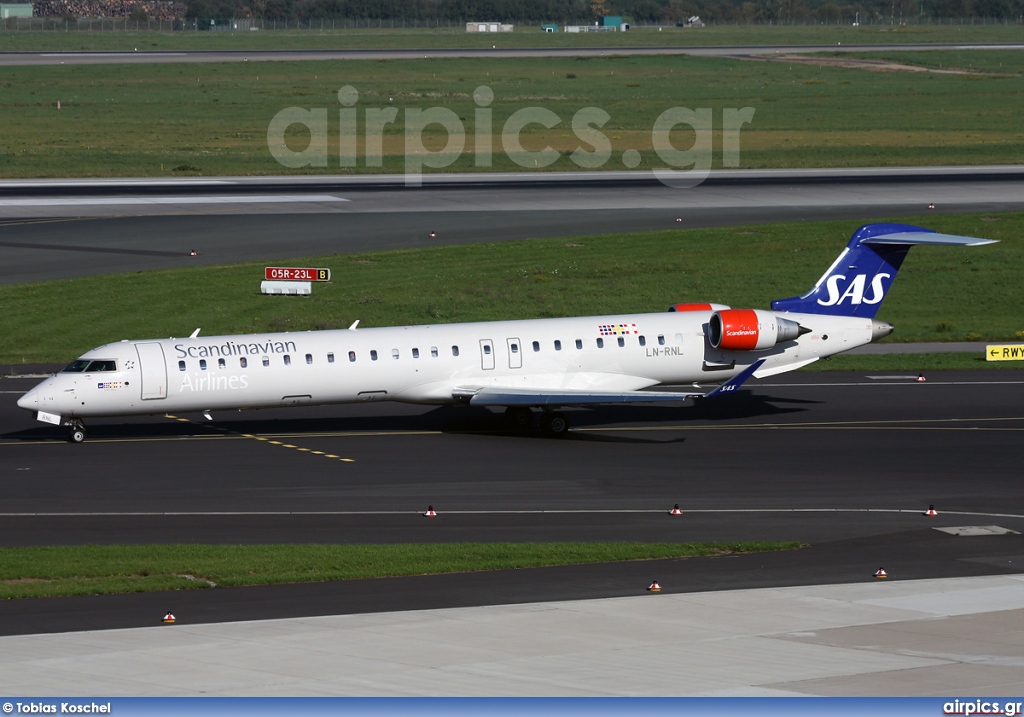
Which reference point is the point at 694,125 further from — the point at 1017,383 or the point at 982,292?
the point at 1017,383

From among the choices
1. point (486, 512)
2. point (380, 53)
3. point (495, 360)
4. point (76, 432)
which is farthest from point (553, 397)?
point (380, 53)

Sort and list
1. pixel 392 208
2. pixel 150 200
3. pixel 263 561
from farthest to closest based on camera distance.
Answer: pixel 150 200
pixel 392 208
pixel 263 561

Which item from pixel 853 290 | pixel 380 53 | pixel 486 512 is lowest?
pixel 486 512

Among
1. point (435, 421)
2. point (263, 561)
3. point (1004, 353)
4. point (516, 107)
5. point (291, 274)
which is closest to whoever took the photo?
point (263, 561)

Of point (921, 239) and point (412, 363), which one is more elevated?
point (921, 239)

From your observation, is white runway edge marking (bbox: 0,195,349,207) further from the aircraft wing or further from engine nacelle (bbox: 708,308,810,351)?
engine nacelle (bbox: 708,308,810,351)

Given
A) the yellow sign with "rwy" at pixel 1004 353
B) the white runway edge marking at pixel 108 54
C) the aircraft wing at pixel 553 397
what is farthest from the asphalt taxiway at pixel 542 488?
the white runway edge marking at pixel 108 54

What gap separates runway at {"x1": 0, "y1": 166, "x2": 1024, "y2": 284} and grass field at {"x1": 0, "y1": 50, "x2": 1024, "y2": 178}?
24.8 feet

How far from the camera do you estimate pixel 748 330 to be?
40125mm

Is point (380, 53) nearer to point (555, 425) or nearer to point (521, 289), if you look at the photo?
point (521, 289)

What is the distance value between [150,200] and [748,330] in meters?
46.2

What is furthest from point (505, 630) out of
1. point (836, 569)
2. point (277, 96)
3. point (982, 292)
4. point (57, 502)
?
point (277, 96)

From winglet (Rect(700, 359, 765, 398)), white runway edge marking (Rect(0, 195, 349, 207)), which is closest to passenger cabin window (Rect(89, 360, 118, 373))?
winglet (Rect(700, 359, 765, 398))

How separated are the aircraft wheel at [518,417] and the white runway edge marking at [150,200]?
130 feet
